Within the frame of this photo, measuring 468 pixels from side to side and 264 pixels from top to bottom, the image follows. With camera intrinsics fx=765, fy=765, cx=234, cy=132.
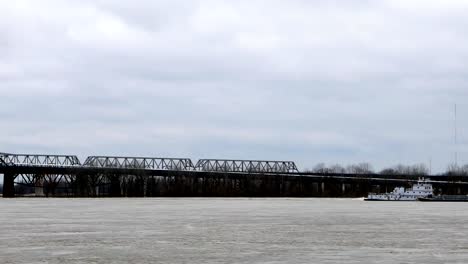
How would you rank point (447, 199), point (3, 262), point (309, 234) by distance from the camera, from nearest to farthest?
point (3, 262), point (309, 234), point (447, 199)

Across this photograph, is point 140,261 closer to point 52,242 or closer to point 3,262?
point 3,262

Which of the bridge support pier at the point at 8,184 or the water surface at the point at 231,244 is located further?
the bridge support pier at the point at 8,184

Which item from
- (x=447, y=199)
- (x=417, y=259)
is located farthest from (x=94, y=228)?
(x=447, y=199)

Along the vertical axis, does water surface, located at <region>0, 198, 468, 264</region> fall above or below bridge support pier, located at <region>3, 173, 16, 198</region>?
below

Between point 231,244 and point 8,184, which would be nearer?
point 231,244

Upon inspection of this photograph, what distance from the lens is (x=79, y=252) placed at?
3092cm

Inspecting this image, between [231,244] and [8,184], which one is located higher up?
[8,184]

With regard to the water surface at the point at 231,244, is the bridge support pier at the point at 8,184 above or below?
above

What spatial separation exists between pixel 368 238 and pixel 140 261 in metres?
14.8

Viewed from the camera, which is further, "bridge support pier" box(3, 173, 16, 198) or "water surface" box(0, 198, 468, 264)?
"bridge support pier" box(3, 173, 16, 198)

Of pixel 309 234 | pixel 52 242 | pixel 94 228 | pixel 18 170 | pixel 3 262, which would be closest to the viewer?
pixel 3 262

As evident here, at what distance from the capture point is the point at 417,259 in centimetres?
2825

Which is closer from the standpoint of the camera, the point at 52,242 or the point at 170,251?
the point at 170,251

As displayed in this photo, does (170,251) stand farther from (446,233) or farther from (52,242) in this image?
(446,233)
